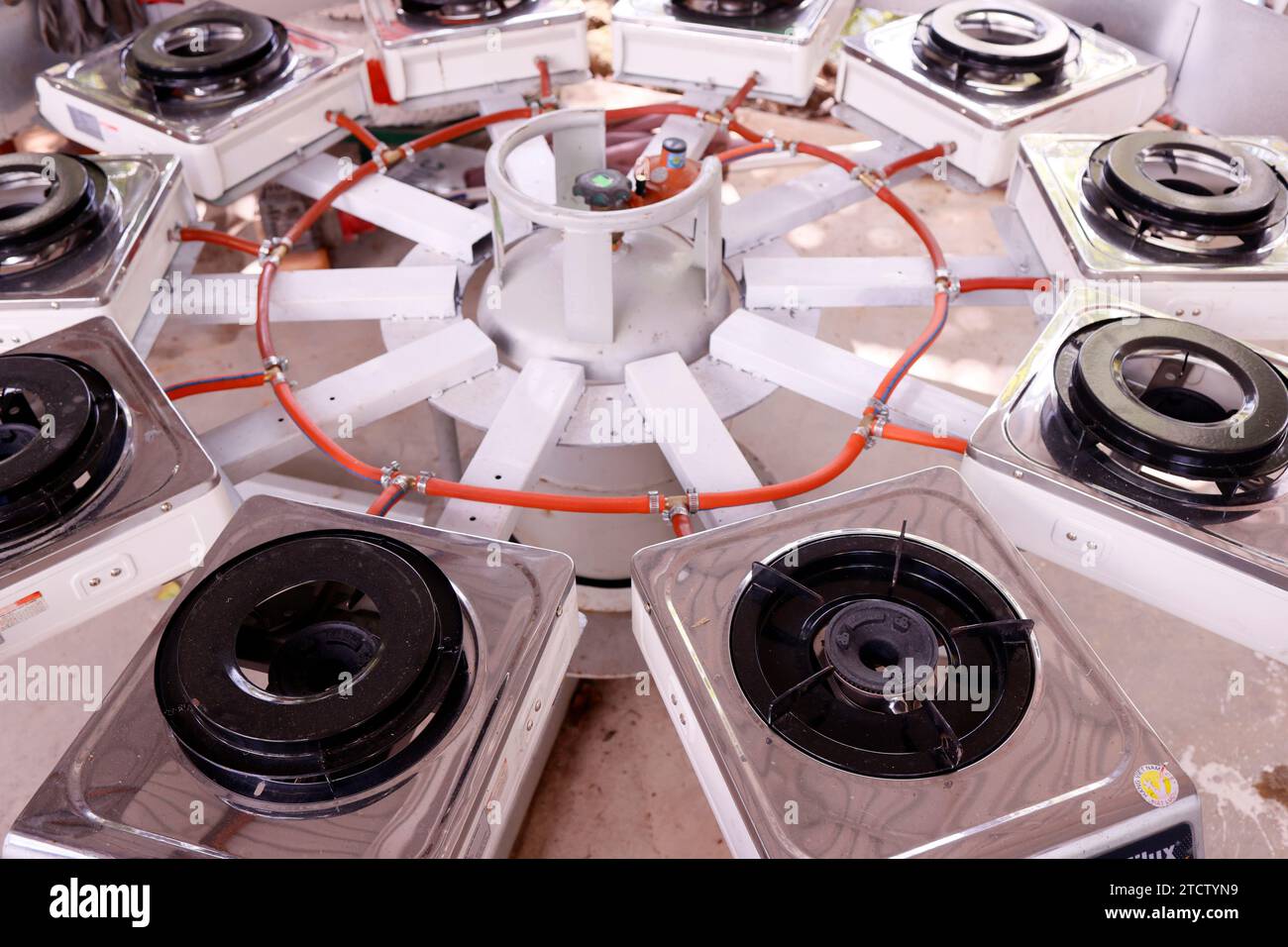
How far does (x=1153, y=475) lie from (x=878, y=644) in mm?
670

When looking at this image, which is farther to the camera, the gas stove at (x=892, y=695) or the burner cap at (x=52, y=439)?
the burner cap at (x=52, y=439)

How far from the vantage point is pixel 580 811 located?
106 inches

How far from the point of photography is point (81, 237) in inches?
87.7

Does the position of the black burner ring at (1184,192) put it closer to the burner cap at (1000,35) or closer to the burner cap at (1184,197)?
the burner cap at (1184,197)

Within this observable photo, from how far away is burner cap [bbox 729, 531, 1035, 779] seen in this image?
145 cm

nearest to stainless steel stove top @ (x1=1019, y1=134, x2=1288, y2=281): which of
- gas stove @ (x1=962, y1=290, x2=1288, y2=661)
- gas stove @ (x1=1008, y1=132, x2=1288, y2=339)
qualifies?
gas stove @ (x1=1008, y1=132, x2=1288, y2=339)

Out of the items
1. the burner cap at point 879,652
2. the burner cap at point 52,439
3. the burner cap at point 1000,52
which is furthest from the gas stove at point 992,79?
the burner cap at point 52,439

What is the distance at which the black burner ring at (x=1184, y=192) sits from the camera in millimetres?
2170

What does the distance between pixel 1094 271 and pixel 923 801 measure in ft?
4.40

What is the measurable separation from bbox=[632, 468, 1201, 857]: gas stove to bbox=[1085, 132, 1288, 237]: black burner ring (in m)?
0.95

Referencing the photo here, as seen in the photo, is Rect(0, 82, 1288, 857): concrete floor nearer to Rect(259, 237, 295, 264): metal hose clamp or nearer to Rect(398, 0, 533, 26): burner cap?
Rect(259, 237, 295, 264): metal hose clamp

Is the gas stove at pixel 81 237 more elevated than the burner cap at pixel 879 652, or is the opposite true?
the gas stove at pixel 81 237

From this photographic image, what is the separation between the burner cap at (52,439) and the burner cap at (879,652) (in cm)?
119

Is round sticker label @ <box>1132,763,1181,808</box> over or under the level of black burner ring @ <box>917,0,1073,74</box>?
under
